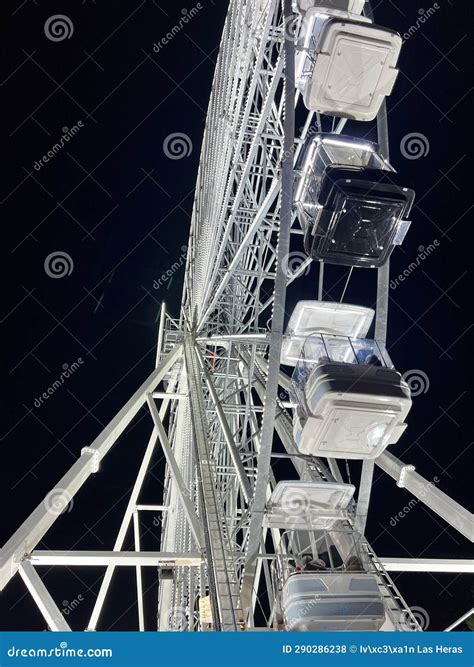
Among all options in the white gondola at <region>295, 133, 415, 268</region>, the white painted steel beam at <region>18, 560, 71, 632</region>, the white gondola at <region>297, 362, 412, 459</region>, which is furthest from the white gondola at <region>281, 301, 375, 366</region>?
the white painted steel beam at <region>18, 560, 71, 632</region>

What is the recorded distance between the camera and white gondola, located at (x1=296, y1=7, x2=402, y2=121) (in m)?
5.30

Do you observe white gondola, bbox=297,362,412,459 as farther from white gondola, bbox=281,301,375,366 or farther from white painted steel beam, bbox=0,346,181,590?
white painted steel beam, bbox=0,346,181,590

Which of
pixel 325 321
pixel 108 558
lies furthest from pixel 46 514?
pixel 325 321

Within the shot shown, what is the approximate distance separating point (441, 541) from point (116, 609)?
13.7 m

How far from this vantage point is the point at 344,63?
5508 millimetres

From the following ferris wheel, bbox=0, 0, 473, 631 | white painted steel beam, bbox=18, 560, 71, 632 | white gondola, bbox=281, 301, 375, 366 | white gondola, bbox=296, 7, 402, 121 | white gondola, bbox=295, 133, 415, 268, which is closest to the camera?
white painted steel beam, bbox=18, 560, 71, 632

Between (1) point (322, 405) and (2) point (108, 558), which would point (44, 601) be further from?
(1) point (322, 405)

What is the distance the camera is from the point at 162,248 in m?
27.4

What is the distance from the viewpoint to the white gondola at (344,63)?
5301 millimetres

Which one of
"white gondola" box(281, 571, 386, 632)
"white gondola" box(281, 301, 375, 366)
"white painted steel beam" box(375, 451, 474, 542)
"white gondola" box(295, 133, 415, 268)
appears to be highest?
"white gondola" box(295, 133, 415, 268)

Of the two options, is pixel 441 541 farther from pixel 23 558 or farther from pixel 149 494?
pixel 23 558

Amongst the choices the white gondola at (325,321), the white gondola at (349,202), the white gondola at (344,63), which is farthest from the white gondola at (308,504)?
the white gondola at (344,63)

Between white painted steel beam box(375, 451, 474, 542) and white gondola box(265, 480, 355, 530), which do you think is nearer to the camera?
white painted steel beam box(375, 451, 474, 542)

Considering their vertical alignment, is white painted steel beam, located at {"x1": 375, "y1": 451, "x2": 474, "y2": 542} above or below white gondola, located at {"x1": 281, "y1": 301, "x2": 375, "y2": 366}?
below
